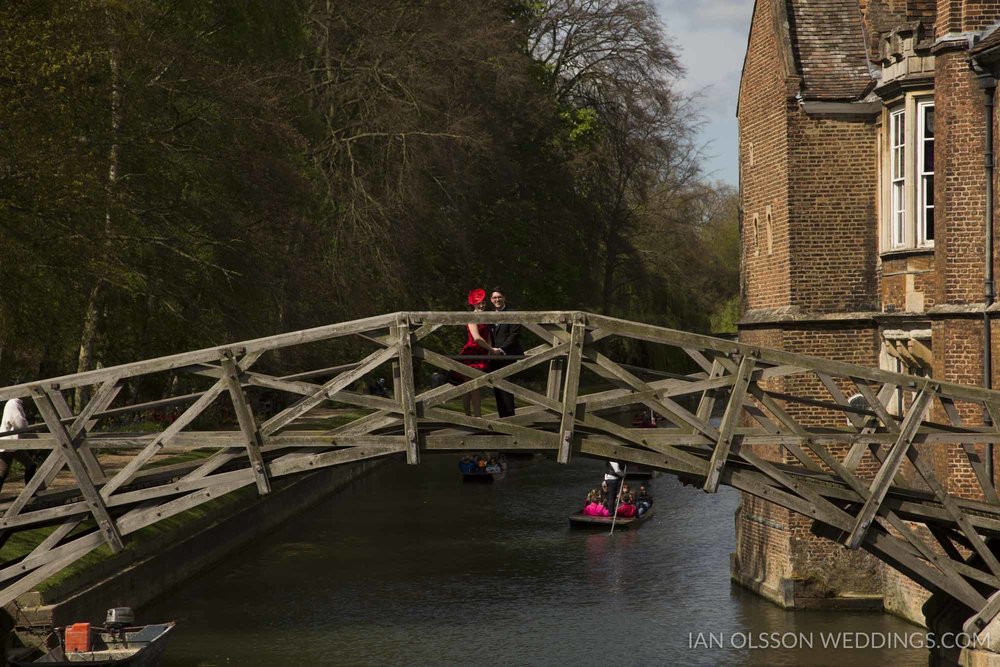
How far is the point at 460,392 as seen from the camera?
41.3ft

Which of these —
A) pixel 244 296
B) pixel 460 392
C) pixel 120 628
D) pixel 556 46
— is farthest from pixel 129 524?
pixel 556 46

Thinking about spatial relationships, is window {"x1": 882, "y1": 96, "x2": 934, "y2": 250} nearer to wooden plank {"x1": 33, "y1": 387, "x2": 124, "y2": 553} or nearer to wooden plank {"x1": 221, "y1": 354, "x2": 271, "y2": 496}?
wooden plank {"x1": 221, "y1": 354, "x2": 271, "y2": 496}

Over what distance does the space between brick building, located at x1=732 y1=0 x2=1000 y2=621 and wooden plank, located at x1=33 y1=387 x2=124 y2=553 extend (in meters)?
9.42

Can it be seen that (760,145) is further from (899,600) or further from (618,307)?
(618,307)

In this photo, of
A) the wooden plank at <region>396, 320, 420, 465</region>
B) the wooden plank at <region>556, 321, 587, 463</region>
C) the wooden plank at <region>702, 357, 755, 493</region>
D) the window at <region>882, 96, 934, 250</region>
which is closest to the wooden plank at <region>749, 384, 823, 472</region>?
the wooden plank at <region>702, 357, 755, 493</region>

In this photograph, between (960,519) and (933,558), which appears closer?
(933,558)

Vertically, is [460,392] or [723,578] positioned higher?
[460,392]

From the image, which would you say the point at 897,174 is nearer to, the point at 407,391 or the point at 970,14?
the point at 970,14

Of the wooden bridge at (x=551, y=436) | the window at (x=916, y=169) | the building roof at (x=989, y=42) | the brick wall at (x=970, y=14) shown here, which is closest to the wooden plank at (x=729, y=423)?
the wooden bridge at (x=551, y=436)

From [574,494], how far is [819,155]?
17.0 metres

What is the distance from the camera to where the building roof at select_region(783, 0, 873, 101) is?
62.5 ft

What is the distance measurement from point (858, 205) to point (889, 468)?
675 centimetres

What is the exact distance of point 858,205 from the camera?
19.0 metres

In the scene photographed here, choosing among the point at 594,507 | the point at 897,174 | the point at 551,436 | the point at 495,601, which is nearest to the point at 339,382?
the point at 551,436
